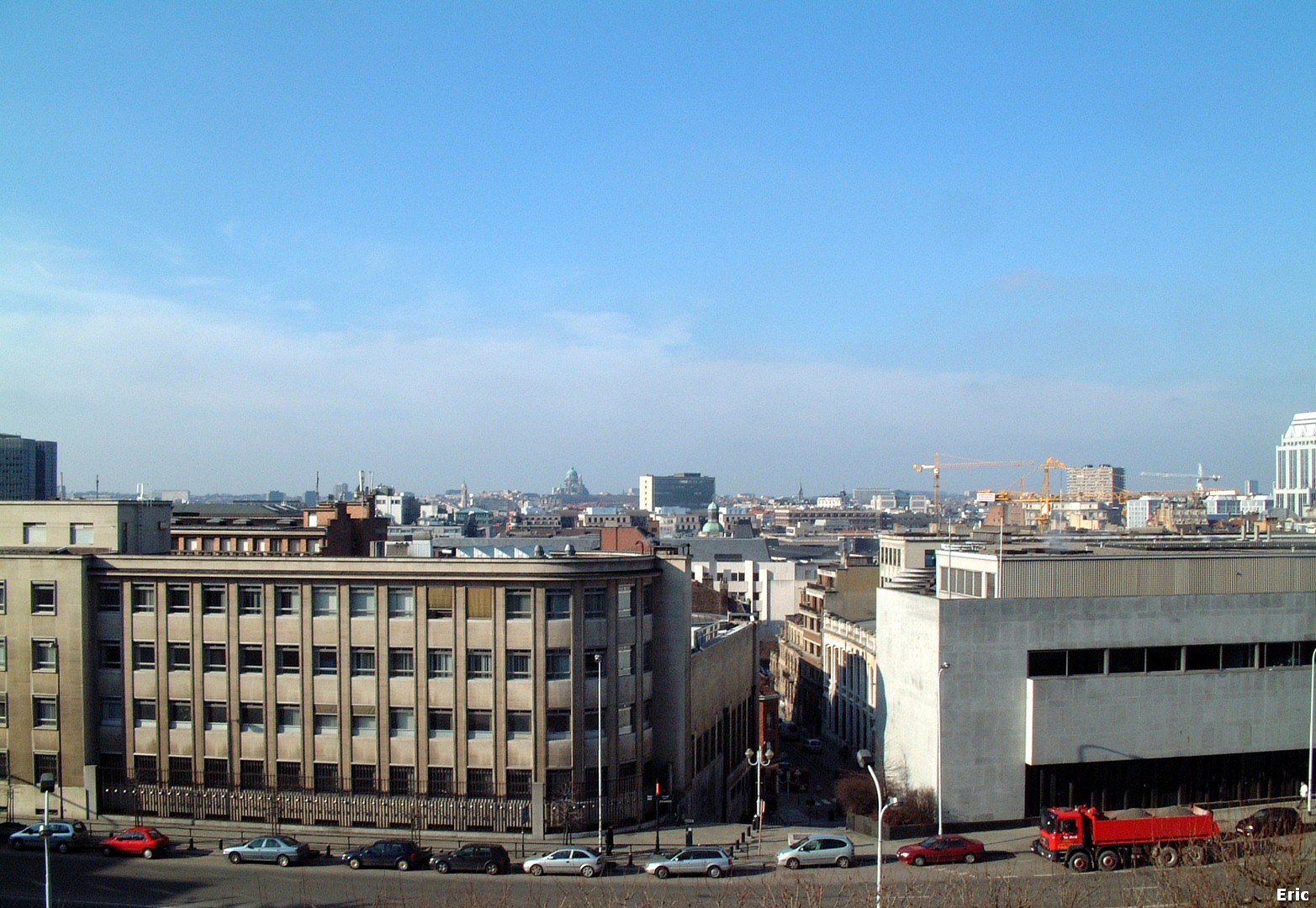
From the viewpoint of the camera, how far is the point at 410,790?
47.9 metres

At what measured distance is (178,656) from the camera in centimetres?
5028

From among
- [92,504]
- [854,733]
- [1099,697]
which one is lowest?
[854,733]

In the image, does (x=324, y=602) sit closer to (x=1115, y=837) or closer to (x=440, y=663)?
(x=440, y=663)

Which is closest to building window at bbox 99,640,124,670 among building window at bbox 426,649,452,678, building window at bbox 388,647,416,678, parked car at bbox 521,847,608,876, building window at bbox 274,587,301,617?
building window at bbox 274,587,301,617

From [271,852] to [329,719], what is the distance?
23.2 ft

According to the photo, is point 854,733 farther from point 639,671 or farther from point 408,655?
point 408,655

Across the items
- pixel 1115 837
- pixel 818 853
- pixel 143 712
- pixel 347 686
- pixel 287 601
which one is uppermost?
pixel 287 601

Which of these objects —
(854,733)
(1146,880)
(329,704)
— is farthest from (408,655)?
(854,733)

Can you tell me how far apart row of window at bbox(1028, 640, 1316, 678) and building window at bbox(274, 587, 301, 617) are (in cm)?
3399

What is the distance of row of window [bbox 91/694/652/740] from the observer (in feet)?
156

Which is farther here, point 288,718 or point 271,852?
point 288,718

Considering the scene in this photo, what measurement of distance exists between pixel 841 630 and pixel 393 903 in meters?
53.0

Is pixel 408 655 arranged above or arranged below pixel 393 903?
above

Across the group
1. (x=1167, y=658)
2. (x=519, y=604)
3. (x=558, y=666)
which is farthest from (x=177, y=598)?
(x=1167, y=658)
